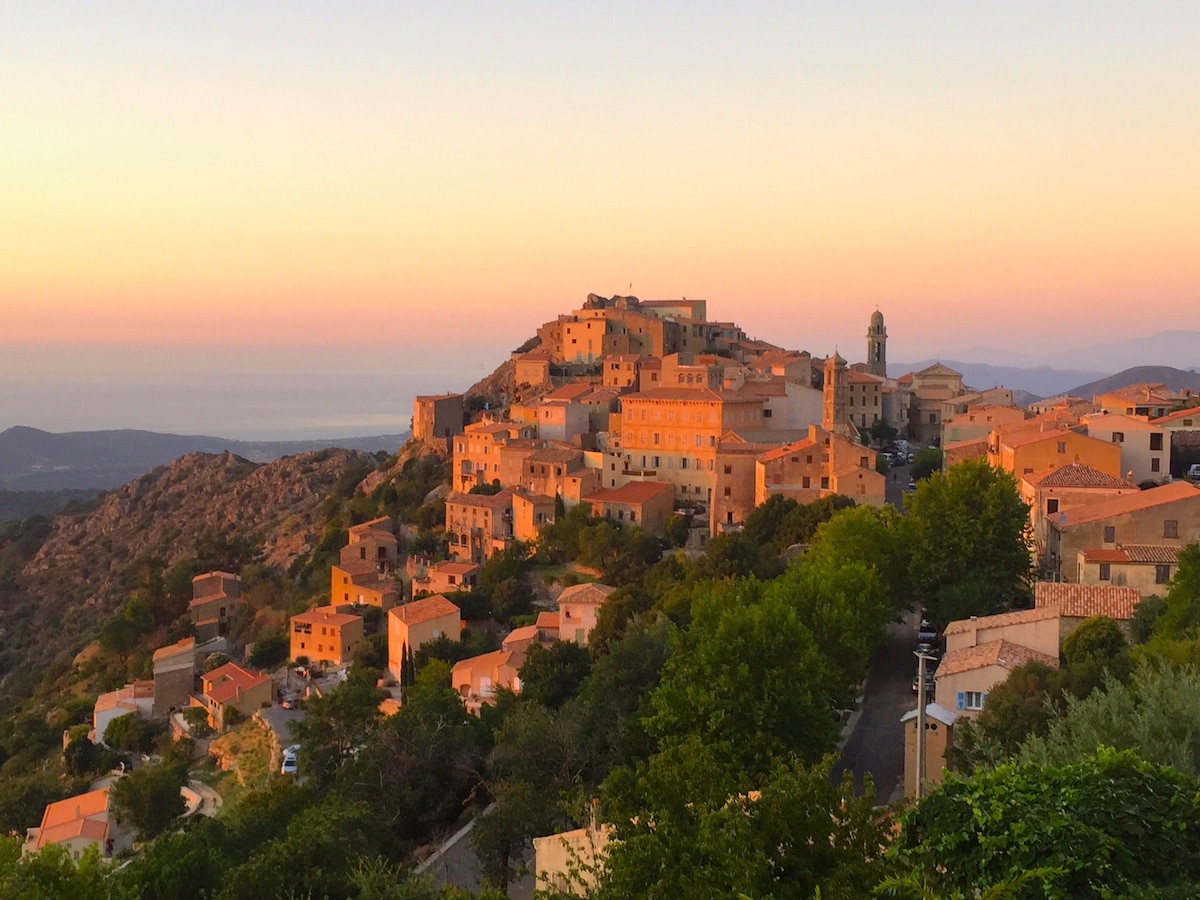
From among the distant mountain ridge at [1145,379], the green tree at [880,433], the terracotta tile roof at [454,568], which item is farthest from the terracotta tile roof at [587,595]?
the distant mountain ridge at [1145,379]

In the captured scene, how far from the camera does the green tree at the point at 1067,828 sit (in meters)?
8.27

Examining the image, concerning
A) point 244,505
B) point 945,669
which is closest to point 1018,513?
Answer: point 945,669

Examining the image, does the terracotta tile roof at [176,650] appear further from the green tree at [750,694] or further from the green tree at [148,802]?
the green tree at [750,694]

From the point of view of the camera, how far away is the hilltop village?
18.3 meters

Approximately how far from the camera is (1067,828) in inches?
333

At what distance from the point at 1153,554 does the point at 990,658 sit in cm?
800

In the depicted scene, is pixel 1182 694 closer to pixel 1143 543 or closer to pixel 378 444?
pixel 1143 543

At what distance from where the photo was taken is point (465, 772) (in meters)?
24.5


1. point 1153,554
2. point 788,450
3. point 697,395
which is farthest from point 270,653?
point 1153,554

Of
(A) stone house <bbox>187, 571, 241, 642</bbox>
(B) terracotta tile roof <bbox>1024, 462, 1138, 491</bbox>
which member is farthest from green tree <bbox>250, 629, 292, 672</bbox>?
(B) terracotta tile roof <bbox>1024, 462, 1138, 491</bbox>

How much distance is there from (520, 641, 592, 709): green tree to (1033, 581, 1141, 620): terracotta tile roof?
12275 mm

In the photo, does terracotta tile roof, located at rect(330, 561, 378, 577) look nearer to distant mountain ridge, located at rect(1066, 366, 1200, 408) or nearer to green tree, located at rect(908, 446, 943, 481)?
green tree, located at rect(908, 446, 943, 481)

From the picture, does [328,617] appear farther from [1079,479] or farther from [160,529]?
[160,529]

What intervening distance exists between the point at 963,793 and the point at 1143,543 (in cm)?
2291
